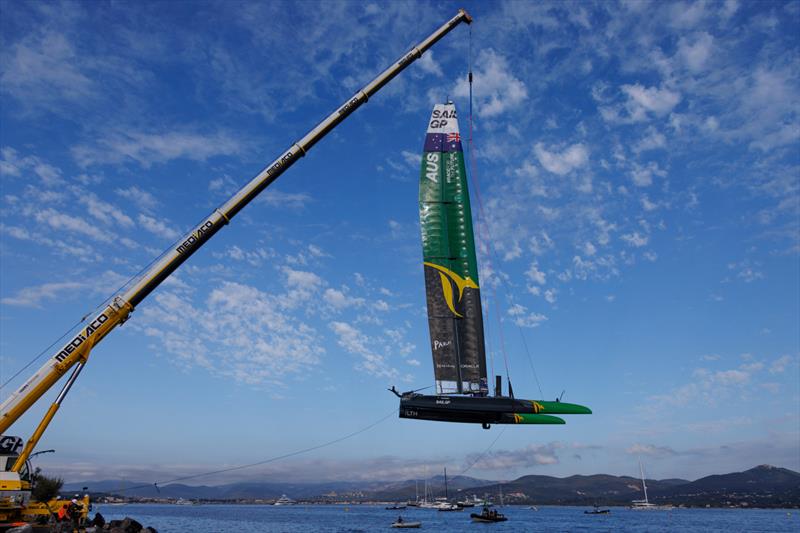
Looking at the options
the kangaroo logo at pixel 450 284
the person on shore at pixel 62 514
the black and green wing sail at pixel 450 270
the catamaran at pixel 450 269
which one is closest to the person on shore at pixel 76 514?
the person on shore at pixel 62 514

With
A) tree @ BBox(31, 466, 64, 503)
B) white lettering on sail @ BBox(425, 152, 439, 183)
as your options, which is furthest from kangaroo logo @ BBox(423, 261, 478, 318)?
tree @ BBox(31, 466, 64, 503)

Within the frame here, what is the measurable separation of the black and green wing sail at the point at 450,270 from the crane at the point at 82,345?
486 cm

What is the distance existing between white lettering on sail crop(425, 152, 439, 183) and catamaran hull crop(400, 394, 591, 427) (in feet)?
30.0

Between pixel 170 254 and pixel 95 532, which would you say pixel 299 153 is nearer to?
pixel 170 254

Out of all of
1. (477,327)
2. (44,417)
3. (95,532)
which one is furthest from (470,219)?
(95,532)

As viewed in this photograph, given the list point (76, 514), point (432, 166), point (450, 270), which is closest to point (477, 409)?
point (450, 270)

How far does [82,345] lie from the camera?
1866 cm

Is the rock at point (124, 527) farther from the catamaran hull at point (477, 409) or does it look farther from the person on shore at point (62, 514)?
A: the catamaran hull at point (477, 409)

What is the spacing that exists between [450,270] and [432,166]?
177 inches

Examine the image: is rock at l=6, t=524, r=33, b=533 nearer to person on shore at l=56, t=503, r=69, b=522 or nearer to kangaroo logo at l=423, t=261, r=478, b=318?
person on shore at l=56, t=503, r=69, b=522

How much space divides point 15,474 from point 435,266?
15991 mm

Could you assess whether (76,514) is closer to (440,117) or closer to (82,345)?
(82,345)

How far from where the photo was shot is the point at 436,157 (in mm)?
22891

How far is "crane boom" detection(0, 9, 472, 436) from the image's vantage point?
18078 mm
